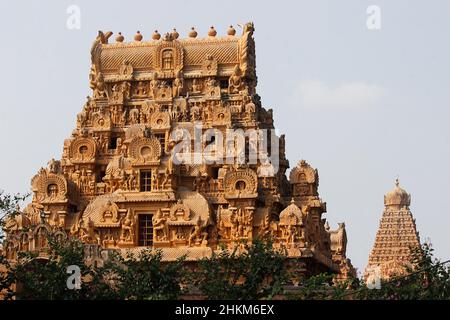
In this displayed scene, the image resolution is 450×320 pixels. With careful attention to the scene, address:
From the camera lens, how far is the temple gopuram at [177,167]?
79812 millimetres

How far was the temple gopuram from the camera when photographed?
79.8 metres

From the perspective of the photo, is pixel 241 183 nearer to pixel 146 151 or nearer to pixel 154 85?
pixel 146 151

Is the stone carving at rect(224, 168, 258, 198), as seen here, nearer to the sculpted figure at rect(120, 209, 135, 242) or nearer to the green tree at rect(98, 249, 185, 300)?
the sculpted figure at rect(120, 209, 135, 242)

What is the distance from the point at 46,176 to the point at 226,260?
2275 cm

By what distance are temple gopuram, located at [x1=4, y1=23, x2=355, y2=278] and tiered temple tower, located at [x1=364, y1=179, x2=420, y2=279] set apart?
33.9m

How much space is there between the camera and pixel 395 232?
125 metres

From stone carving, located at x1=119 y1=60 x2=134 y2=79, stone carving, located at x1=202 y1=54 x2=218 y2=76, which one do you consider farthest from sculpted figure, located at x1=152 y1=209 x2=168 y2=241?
stone carving, located at x1=119 y1=60 x2=134 y2=79

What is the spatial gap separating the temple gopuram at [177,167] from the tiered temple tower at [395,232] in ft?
111

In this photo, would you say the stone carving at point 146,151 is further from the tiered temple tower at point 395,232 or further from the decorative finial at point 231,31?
the tiered temple tower at point 395,232

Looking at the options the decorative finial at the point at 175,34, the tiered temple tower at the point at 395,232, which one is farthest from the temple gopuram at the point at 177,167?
the tiered temple tower at the point at 395,232

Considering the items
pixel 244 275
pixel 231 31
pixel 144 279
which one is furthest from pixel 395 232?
pixel 144 279

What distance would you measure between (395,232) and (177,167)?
46265 mm
